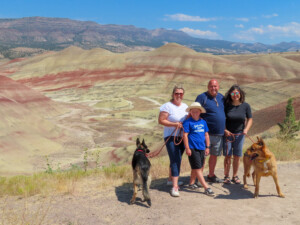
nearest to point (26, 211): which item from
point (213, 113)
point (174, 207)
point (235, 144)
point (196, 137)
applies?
point (174, 207)

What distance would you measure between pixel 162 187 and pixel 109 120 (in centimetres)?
3990

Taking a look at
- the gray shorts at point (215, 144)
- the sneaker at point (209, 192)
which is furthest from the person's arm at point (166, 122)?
the sneaker at point (209, 192)

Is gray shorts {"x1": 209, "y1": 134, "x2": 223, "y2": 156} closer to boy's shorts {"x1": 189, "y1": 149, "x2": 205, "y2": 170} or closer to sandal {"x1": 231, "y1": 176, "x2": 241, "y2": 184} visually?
boy's shorts {"x1": 189, "y1": 149, "x2": 205, "y2": 170}

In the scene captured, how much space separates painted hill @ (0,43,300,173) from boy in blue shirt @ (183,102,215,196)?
500 inches

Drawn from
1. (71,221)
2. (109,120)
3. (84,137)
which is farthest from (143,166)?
(109,120)

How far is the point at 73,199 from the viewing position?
19.9ft

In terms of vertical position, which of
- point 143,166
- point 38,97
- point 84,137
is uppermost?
point 143,166

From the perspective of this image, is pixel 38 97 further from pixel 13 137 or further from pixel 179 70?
pixel 179 70

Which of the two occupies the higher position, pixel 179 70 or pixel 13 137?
pixel 179 70

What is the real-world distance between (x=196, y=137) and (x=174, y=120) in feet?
2.07

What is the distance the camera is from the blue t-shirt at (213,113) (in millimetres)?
6062

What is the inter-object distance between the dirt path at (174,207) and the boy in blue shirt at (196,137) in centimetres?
68

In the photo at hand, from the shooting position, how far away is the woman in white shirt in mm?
5762

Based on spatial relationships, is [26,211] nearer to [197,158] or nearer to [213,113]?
[197,158]
